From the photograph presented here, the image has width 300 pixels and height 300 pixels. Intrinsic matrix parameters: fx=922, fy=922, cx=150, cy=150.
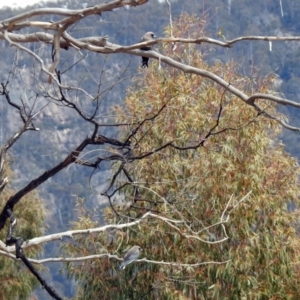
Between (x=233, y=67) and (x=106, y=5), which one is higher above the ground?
(x=233, y=67)

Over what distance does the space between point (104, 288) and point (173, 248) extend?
32.5 inches

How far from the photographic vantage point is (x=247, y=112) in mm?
7887

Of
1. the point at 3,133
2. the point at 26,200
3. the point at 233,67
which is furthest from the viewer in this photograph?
the point at 3,133

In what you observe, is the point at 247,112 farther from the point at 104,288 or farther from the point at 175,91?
the point at 104,288

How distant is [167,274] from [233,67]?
2063 mm

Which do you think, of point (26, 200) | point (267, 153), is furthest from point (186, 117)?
point (26, 200)

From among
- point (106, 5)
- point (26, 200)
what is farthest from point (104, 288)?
point (106, 5)

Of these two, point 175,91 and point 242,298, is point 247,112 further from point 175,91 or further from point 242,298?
point 242,298

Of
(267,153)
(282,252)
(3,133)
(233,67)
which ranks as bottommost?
(282,252)

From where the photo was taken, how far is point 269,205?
7750 mm

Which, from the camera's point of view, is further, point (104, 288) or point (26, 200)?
point (26, 200)

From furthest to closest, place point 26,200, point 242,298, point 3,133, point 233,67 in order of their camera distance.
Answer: point 3,133 → point 26,200 → point 233,67 → point 242,298

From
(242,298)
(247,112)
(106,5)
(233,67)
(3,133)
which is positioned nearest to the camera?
(106,5)

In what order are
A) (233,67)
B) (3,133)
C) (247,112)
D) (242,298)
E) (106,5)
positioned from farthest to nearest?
(3,133)
(233,67)
(247,112)
(242,298)
(106,5)
